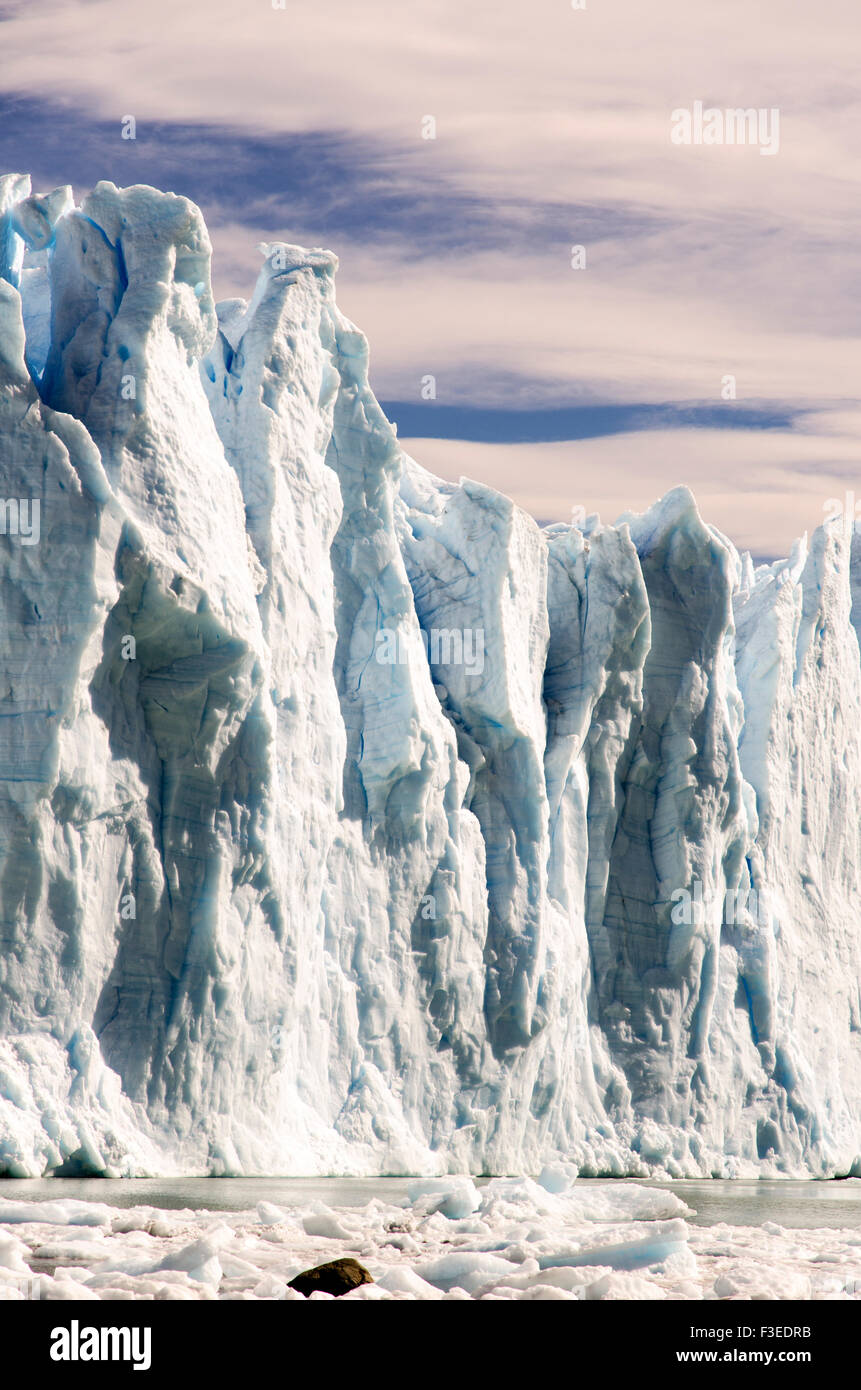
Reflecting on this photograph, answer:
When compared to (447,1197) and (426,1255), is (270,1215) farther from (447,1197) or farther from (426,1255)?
(447,1197)

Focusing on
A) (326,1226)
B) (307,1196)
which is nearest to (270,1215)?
(326,1226)

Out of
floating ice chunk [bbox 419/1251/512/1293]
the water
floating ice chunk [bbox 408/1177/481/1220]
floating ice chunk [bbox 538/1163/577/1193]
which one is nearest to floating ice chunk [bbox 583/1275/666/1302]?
floating ice chunk [bbox 419/1251/512/1293]

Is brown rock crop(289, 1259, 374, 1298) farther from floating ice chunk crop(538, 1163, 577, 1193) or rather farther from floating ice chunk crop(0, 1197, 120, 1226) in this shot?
floating ice chunk crop(538, 1163, 577, 1193)

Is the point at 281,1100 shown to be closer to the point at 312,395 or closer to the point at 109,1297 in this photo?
the point at 312,395

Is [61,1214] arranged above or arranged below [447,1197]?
above

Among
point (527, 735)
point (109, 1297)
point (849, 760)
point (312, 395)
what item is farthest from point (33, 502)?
point (849, 760)

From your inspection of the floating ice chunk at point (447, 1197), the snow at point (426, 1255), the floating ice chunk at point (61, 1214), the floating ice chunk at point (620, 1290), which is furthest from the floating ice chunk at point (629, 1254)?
the floating ice chunk at point (61, 1214)
